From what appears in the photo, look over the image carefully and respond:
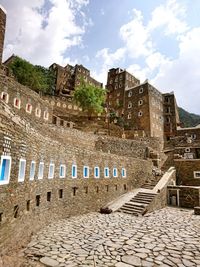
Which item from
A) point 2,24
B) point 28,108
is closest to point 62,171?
point 2,24

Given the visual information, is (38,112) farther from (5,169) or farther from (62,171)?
(5,169)

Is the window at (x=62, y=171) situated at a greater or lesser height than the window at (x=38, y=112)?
lesser

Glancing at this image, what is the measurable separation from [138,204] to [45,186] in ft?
28.8

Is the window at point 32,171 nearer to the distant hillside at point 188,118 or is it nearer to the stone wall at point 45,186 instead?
the stone wall at point 45,186

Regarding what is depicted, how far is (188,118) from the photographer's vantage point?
247ft

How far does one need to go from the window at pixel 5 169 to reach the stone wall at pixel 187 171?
22.6m

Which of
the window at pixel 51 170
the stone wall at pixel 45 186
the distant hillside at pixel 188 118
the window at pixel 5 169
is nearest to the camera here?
the window at pixel 5 169

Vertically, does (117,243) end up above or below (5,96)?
below

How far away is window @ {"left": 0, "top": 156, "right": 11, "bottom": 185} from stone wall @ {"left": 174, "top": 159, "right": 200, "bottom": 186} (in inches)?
892

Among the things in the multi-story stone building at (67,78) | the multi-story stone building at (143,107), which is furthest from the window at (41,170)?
the multi-story stone building at (67,78)

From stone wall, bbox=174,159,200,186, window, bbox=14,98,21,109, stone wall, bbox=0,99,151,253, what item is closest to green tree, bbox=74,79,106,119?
window, bbox=14,98,21,109

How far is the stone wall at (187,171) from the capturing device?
24375 millimetres

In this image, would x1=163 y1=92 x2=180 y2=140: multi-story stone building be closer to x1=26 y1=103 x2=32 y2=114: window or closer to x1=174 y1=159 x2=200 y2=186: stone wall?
x1=174 y1=159 x2=200 y2=186: stone wall

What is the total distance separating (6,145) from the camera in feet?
23.6
